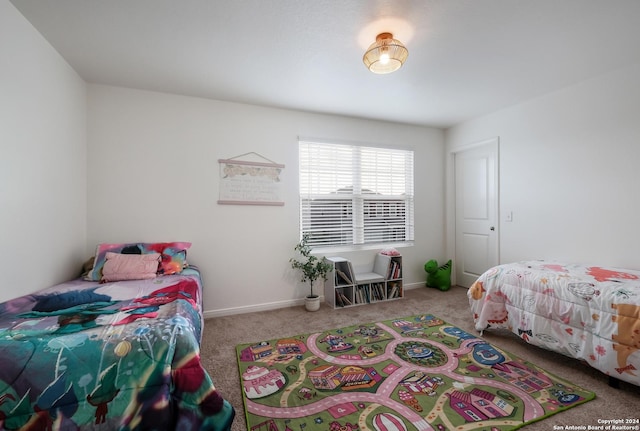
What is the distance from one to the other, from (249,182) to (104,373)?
2.45 metres

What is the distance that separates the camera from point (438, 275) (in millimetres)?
4203

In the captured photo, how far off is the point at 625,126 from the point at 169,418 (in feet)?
13.4

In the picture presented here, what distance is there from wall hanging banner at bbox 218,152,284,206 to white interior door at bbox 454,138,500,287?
272 centimetres

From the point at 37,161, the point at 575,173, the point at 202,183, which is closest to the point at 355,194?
the point at 202,183

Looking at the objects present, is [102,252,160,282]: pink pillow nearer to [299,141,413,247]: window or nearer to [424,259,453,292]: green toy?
[299,141,413,247]: window

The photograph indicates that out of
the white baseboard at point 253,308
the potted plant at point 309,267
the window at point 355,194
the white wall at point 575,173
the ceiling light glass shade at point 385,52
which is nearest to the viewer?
the ceiling light glass shade at point 385,52

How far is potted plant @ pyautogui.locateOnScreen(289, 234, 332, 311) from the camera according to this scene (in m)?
3.47

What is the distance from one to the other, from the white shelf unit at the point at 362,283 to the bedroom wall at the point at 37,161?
2638mm

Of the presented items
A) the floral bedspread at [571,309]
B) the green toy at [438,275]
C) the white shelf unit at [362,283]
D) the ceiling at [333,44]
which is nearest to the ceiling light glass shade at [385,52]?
the ceiling at [333,44]

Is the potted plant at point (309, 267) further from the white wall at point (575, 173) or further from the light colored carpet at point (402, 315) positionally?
the white wall at point (575, 173)

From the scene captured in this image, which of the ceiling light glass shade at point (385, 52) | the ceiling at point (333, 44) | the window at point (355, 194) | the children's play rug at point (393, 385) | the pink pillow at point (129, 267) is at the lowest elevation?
the children's play rug at point (393, 385)

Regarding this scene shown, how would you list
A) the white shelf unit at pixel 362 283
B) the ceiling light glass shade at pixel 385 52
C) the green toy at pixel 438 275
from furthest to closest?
the green toy at pixel 438 275
the white shelf unit at pixel 362 283
the ceiling light glass shade at pixel 385 52

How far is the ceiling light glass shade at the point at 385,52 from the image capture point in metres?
2.07

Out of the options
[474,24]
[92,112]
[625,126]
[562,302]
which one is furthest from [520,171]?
[92,112]
